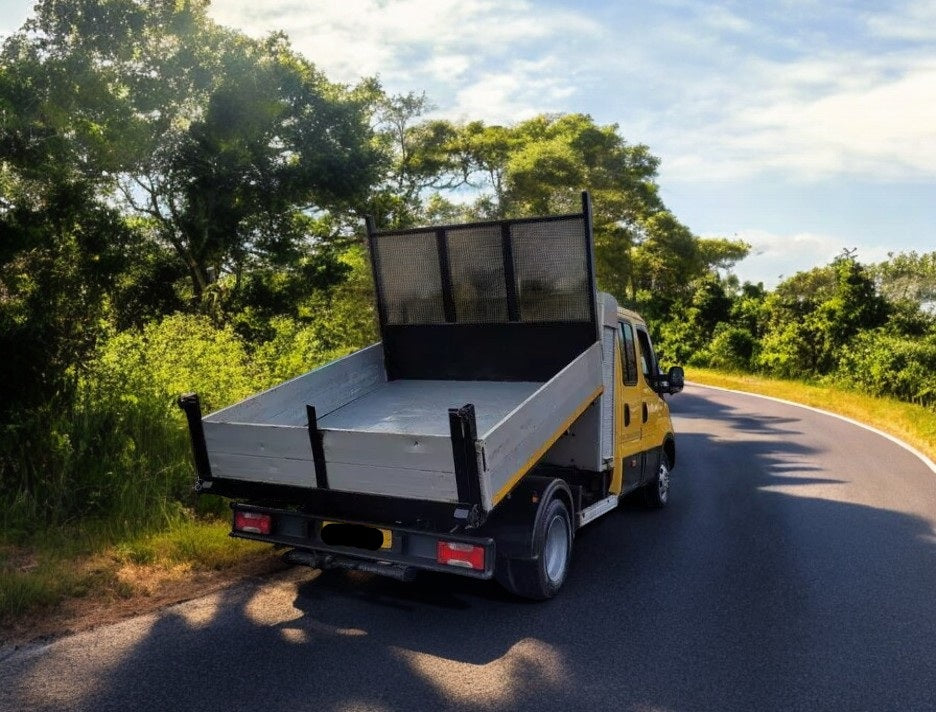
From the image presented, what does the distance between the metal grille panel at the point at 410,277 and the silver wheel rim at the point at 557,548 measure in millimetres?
2481

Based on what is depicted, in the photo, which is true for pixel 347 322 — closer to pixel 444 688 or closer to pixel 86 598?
pixel 86 598

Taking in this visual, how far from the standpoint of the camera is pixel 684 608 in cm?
562

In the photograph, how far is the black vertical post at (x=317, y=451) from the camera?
5.14 meters

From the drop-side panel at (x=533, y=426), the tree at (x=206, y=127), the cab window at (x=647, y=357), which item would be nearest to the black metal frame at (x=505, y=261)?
the drop-side panel at (x=533, y=426)

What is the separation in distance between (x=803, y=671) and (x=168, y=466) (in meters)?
5.95

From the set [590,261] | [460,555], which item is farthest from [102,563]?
[590,261]

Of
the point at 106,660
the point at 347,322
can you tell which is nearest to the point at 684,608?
the point at 106,660

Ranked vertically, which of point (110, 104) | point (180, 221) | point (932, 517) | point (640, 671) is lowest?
point (932, 517)

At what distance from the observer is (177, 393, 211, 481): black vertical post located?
563 cm

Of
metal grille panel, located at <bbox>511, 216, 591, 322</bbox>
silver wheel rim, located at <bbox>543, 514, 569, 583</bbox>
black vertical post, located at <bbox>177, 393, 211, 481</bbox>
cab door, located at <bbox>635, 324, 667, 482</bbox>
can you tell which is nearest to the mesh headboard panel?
metal grille panel, located at <bbox>511, 216, 591, 322</bbox>

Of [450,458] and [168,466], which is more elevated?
[450,458]

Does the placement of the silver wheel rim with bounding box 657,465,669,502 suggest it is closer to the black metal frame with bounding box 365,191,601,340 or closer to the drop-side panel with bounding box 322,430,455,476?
the black metal frame with bounding box 365,191,601,340

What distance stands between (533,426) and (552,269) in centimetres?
212

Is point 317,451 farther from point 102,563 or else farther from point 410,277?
point 410,277
